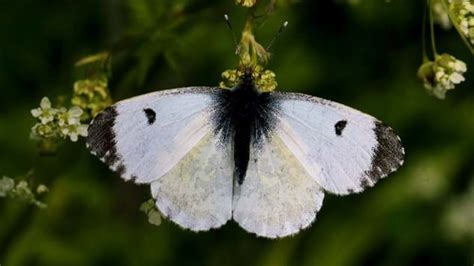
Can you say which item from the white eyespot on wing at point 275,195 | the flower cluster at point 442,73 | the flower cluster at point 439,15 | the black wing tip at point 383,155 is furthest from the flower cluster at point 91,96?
the flower cluster at point 439,15

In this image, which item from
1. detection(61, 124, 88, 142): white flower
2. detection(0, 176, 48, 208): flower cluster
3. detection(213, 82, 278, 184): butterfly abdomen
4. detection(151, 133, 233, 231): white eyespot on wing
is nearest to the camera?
detection(151, 133, 233, 231): white eyespot on wing

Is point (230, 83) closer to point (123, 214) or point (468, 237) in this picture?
point (123, 214)

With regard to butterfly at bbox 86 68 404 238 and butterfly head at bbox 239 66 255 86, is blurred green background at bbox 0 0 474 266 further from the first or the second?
butterfly at bbox 86 68 404 238

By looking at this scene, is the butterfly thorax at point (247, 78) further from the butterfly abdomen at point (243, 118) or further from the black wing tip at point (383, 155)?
the black wing tip at point (383, 155)

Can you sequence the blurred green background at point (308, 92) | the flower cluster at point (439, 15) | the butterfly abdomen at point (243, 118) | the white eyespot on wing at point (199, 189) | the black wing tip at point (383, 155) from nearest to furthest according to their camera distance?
the black wing tip at point (383, 155), the white eyespot on wing at point (199, 189), the butterfly abdomen at point (243, 118), the flower cluster at point (439, 15), the blurred green background at point (308, 92)

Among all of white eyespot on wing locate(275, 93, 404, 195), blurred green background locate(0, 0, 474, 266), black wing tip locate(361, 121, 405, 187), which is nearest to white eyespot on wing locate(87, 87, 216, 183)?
white eyespot on wing locate(275, 93, 404, 195)

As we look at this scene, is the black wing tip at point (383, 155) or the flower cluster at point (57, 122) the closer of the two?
the black wing tip at point (383, 155)

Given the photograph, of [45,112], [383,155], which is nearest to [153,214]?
[45,112]
